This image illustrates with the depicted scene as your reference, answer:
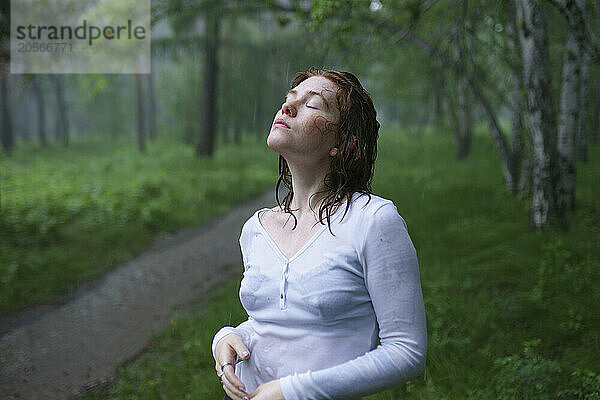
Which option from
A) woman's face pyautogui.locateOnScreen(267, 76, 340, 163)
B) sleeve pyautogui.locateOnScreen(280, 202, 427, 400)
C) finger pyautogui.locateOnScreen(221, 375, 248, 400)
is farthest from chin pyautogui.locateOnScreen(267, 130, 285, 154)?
finger pyautogui.locateOnScreen(221, 375, 248, 400)

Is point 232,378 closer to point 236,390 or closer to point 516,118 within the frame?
point 236,390

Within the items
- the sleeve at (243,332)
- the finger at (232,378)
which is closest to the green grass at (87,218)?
the sleeve at (243,332)

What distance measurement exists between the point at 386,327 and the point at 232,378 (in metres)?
0.44

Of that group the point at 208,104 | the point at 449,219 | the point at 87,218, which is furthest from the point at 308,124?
the point at 208,104

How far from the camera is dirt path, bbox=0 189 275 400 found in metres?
4.31

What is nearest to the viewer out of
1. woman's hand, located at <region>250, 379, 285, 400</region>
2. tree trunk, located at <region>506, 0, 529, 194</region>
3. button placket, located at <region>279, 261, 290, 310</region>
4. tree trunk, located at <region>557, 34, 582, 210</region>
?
woman's hand, located at <region>250, 379, 285, 400</region>

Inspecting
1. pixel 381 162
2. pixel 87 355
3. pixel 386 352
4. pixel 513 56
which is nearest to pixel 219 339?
pixel 386 352

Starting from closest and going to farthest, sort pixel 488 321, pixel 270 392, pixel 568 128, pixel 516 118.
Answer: pixel 270 392
pixel 488 321
pixel 568 128
pixel 516 118

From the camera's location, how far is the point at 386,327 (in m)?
1.34

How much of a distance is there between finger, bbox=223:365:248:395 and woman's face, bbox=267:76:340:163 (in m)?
0.60

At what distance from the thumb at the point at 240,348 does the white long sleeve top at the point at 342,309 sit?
29 mm

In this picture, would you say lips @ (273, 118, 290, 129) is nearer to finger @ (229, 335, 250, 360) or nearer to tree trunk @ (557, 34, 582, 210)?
finger @ (229, 335, 250, 360)

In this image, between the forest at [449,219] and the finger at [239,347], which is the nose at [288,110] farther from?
the forest at [449,219]

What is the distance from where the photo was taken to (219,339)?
161 cm
